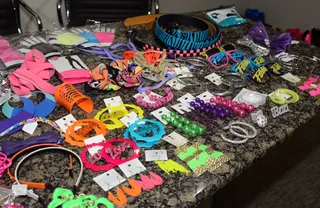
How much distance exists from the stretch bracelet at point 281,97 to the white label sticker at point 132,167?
57cm

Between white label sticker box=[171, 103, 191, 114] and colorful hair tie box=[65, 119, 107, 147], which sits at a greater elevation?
white label sticker box=[171, 103, 191, 114]

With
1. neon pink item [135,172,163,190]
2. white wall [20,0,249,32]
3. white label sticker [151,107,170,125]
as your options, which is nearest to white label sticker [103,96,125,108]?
white label sticker [151,107,170,125]

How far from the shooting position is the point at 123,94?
1278 millimetres

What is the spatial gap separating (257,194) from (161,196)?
48.8 inches

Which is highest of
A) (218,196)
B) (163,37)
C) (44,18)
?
(163,37)

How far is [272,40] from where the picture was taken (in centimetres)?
164

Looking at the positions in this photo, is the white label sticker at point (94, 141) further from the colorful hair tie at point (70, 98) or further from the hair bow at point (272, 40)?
the hair bow at point (272, 40)

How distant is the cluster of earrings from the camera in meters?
1.19

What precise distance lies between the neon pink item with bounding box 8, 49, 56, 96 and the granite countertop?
6cm

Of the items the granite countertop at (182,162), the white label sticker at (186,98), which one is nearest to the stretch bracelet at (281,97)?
the granite countertop at (182,162)

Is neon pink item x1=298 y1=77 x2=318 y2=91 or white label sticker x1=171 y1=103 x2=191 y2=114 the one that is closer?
white label sticker x1=171 y1=103 x2=191 y2=114

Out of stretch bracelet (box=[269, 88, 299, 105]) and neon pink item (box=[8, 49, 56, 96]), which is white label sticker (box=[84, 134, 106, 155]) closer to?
neon pink item (box=[8, 49, 56, 96])

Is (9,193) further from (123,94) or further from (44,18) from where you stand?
(44,18)

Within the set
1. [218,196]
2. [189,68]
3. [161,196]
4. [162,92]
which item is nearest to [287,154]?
[218,196]
